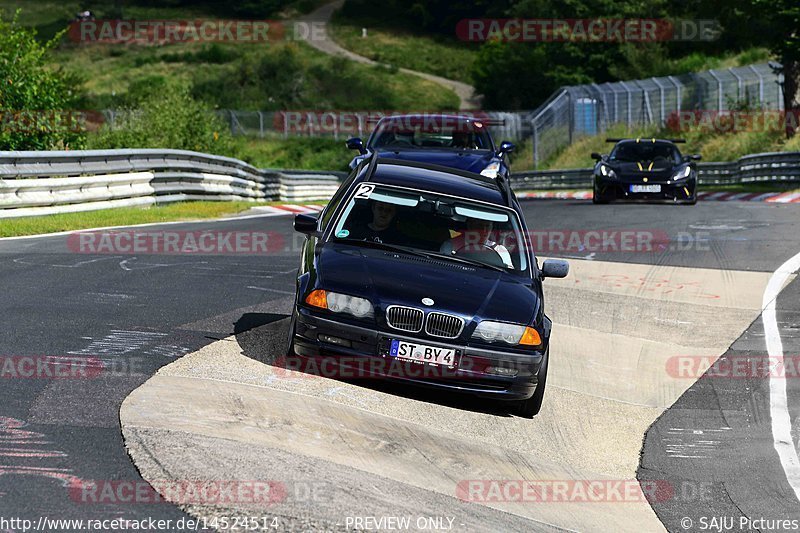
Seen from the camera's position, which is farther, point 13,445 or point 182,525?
point 13,445

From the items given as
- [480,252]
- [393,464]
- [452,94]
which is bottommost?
[452,94]

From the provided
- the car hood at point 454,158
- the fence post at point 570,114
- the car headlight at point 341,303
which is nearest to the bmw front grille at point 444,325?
the car headlight at point 341,303

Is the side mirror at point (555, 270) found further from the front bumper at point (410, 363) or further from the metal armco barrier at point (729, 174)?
the metal armco barrier at point (729, 174)

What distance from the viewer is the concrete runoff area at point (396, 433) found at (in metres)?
5.45

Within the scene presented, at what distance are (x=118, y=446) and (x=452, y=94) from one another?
273ft

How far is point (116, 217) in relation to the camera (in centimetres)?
1809

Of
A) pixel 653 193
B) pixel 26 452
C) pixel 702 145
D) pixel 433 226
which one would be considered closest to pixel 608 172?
pixel 653 193

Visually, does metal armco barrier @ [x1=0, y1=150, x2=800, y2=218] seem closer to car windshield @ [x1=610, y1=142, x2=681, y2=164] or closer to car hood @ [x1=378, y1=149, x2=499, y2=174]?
car hood @ [x1=378, y1=149, x2=499, y2=174]

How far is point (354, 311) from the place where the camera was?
732cm

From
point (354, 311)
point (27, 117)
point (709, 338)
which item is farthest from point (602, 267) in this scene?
point (27, 117)

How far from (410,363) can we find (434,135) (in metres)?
8.97

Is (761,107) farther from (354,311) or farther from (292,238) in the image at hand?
(354,311)

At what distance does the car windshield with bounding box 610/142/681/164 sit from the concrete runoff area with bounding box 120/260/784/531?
14305 millimetres

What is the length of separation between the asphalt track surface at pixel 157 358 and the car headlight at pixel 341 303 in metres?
0.79
